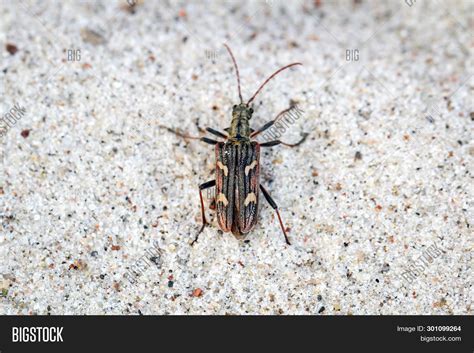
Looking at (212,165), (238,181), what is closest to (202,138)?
(212,165)

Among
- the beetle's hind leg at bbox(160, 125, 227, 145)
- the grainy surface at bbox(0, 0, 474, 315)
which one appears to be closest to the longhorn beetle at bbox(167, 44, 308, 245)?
the beetle's hind leg at bbox(160, 125, 227, 145)

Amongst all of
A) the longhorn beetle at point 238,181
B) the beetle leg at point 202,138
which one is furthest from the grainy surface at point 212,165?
the longhorn beetle at point 238,181

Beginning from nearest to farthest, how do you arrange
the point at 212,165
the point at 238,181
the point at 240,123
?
the point at 238,181 < the point at 240,123 < the point at 212,165

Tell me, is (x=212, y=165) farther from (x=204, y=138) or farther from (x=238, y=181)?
(x=238, y=181)

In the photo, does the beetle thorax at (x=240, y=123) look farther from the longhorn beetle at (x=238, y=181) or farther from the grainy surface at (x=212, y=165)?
the grainy surface at (x=212, y=165)

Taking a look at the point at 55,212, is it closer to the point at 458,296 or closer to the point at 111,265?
the point at 111,265

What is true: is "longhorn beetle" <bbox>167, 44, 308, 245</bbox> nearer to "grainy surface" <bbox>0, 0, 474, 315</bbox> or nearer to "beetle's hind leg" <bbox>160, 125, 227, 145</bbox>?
"beetle's hind leg" <bbox>160, 125, 227, 145</bbox>
